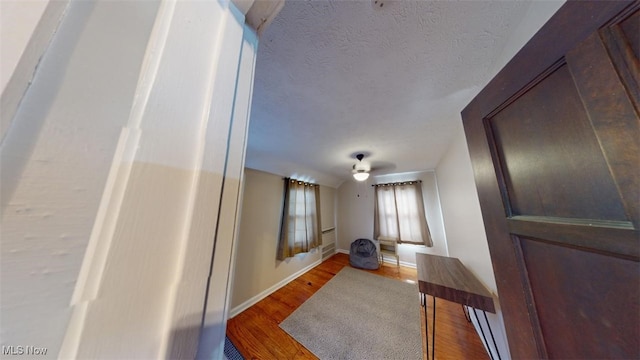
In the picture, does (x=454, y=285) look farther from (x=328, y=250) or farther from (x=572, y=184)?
(x=328, y=250)

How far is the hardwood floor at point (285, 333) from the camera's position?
1421mm

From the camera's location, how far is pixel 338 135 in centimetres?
158

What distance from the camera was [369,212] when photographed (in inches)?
131

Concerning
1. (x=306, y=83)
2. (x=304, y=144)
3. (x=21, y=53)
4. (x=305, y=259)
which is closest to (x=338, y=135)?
(x=304, y=144)

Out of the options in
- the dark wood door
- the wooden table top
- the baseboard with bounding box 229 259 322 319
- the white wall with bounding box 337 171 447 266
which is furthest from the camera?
the white wall with bounding box 337 171 447 266

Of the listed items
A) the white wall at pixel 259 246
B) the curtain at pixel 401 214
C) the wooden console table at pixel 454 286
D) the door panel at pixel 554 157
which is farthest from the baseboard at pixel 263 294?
the door panel at pixel 554 157

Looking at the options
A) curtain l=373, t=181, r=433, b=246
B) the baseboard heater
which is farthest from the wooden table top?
the baseboard heater

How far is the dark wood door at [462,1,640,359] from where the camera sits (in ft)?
1.09

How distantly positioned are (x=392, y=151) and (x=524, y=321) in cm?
163

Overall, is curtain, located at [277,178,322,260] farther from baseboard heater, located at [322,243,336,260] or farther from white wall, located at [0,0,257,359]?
white wall, located at [0,0,257,359]

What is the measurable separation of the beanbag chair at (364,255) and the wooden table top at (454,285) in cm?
141

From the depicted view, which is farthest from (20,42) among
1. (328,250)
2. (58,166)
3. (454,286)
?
(328,250)

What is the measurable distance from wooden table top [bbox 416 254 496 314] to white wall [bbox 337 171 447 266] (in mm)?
1408

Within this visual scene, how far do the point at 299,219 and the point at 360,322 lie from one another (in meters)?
1.42
